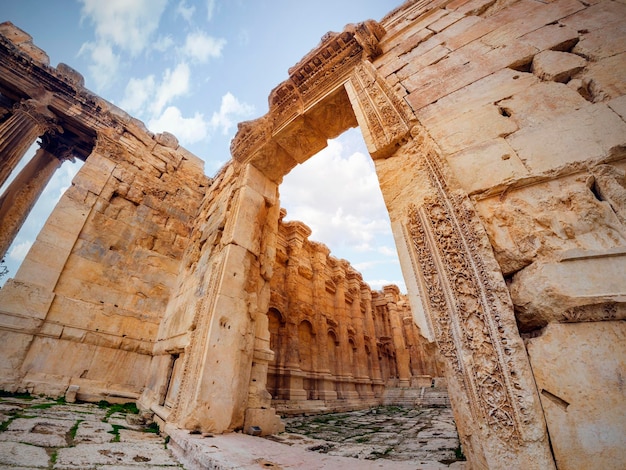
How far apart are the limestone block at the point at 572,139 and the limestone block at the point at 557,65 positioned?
1.50 ft

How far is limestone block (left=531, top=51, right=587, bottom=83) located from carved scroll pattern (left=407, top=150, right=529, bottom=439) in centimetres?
115

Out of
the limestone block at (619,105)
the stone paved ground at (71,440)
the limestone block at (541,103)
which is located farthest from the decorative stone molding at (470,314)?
the stone paved ground at (71,440)

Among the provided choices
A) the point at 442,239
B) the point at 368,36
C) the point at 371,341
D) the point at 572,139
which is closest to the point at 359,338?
the point at 371,341

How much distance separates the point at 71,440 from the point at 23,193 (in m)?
8.53

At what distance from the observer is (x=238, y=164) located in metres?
5.45

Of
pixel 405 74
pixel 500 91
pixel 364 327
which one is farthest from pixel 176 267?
pixel 364 327

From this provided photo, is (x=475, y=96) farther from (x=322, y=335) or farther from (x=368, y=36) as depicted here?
(x=322, y=335)

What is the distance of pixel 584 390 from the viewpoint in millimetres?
1171

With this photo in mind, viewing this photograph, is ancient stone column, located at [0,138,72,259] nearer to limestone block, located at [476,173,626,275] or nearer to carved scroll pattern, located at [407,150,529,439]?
carved scroll pattern, located at [407,150,529,439]

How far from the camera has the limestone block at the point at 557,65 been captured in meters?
1.97

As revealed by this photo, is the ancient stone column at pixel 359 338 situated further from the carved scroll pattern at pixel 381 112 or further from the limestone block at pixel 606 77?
the limestone block at pixel 606 77

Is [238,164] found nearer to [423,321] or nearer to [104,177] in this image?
[104,177]

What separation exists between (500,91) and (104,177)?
789 cm

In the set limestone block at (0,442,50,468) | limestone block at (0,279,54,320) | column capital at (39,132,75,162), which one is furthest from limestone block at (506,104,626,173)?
column capital at (39,132,75,162)
